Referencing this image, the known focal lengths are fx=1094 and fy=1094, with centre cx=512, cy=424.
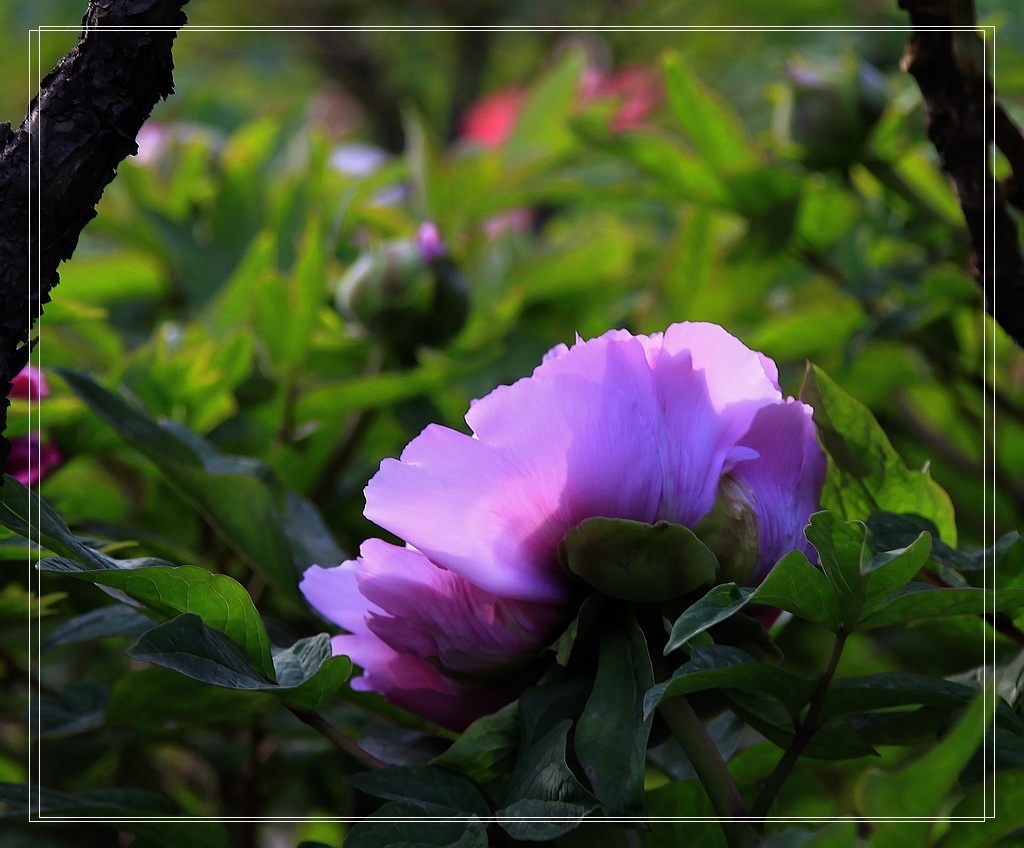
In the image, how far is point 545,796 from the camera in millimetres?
294

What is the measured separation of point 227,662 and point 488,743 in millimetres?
78

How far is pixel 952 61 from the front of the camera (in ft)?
1.17

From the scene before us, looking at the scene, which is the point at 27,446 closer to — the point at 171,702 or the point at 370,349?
the point at 171,702

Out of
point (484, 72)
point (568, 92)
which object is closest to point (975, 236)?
point (568, 92)

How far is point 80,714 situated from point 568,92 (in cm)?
67

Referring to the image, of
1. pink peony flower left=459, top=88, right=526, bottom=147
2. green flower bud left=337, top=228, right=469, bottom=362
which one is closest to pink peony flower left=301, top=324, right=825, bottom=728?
green flower bud left=337, top=228, right=469, bottom=362

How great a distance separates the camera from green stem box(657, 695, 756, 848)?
293 mm

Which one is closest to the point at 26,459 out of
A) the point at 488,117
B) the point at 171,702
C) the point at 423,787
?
the point at 171,702

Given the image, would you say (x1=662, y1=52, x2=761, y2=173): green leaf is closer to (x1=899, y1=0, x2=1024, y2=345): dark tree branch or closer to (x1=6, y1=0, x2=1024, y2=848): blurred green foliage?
(x1=6, y1=0, x2=1024, y2=848): blurred green foliage

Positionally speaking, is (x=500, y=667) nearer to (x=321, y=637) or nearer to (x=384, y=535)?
(x=321, y=637)

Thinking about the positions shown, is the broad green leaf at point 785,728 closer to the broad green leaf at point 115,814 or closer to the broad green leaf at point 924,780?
the broad green leaf at point 924,780

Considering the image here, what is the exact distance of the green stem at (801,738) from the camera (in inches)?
Answer: 12.1

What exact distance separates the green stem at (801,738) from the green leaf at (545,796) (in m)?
0.06

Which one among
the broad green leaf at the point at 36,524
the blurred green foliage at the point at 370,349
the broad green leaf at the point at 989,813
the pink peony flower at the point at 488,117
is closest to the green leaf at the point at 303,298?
the blurred green foliage at the point at 370,349
